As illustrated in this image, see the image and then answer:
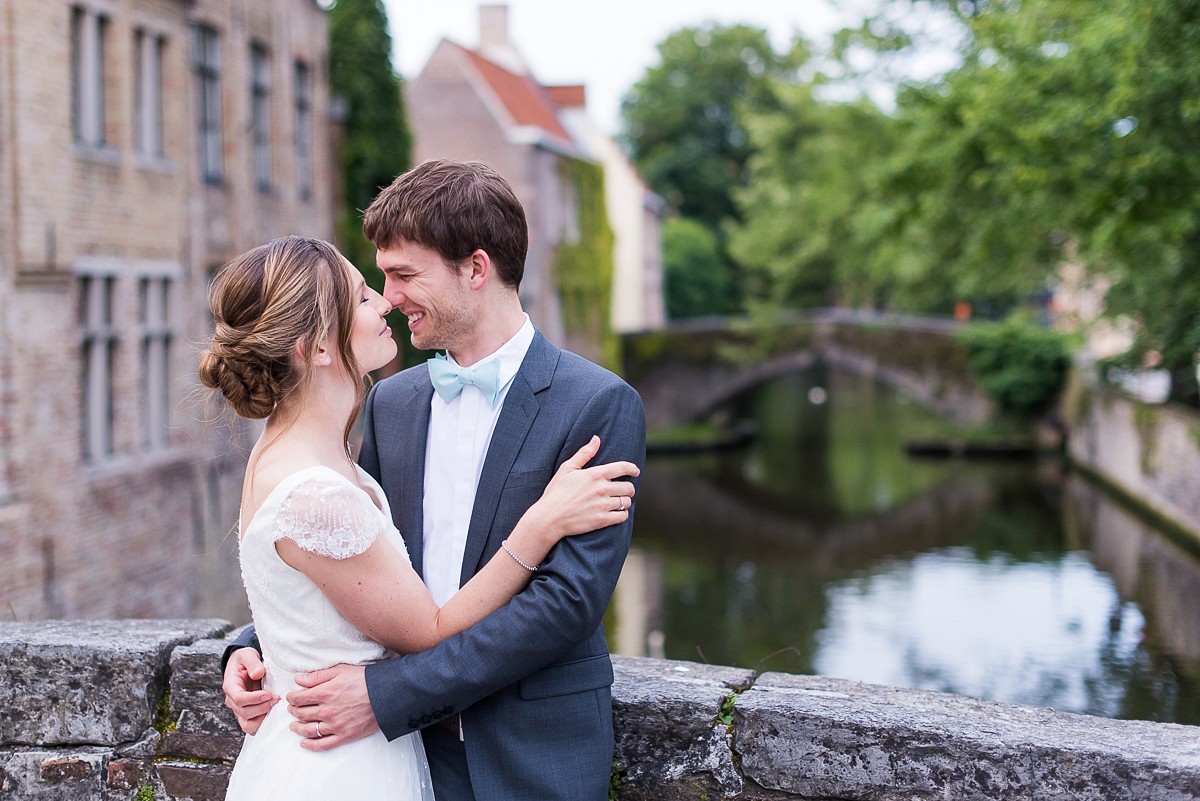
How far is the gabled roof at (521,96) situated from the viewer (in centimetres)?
2778

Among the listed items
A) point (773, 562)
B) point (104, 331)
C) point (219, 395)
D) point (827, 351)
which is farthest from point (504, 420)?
point (827, 351)

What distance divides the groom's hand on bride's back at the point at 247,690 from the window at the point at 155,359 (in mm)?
10666

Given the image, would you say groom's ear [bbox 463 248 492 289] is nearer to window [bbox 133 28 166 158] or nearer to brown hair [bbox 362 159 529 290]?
brown hair [bbox 362 159 529 290]

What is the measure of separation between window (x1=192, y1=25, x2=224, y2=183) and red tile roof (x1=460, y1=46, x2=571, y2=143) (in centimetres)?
1386

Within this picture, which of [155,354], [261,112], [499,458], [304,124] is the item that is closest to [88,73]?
[155,354]

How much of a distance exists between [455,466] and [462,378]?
0.15 meters

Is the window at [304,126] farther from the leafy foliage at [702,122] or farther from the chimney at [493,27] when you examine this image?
the leafy foliage at [702,122]

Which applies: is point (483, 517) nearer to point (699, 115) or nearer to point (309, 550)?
point (309, 550)

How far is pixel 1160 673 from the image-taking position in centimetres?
1202

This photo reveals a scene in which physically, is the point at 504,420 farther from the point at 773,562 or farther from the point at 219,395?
the point at 773,562

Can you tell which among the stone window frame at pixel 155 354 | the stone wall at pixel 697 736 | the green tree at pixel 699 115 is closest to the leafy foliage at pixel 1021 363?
the green tree at pixel 699 115

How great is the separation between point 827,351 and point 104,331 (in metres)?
23.4

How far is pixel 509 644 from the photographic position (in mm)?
2033

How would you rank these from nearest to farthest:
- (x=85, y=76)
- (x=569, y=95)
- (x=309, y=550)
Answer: (x=309, y=550)
(x=85, y=76)
(x=569, y=95)
